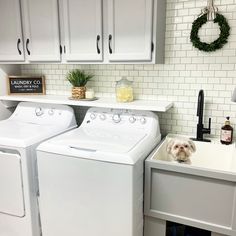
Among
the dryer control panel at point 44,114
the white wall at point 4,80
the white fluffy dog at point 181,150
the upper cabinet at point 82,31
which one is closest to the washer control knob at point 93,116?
the dryer control panel at point 44,114

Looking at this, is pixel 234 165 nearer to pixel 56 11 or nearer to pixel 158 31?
pixel 158 31

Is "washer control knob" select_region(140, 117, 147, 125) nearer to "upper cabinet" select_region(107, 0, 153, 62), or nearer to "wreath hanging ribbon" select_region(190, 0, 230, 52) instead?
"upper cabinet" select_region(107, 0, 153, 62)

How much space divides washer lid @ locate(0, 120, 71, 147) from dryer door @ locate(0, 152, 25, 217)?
11 centimetres

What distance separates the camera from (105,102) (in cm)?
218

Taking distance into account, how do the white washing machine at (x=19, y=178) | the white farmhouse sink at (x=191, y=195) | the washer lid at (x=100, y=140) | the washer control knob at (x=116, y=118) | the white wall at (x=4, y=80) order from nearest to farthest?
the white farmhouse sink at (x=191, y=195) → the washer lid at (x=100, y=140) → the white washing machine at (x=19, y=178) → the washer control knob at (x=116, y=118) → the white wall at (x=4, y=80)

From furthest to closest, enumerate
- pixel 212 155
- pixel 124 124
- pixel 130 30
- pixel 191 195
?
pixel 124 124
pixel 212 155
pixel 130 30
pixel 191 195

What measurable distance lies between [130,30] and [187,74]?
614 millimetres

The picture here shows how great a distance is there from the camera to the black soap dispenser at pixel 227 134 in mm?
1945

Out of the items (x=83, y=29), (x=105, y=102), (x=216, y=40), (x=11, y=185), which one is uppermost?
(x=83, y=29)

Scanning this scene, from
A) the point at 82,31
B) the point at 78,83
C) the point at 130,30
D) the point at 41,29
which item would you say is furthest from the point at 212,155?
the point at 41,29

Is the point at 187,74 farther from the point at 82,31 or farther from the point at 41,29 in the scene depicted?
the point at 41,29

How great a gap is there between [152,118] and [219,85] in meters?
0.61


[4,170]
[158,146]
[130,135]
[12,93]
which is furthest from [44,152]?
[12,93]

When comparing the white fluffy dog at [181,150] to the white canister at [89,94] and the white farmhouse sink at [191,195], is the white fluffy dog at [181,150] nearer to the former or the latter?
the white farmhouse sink at [191,195]
